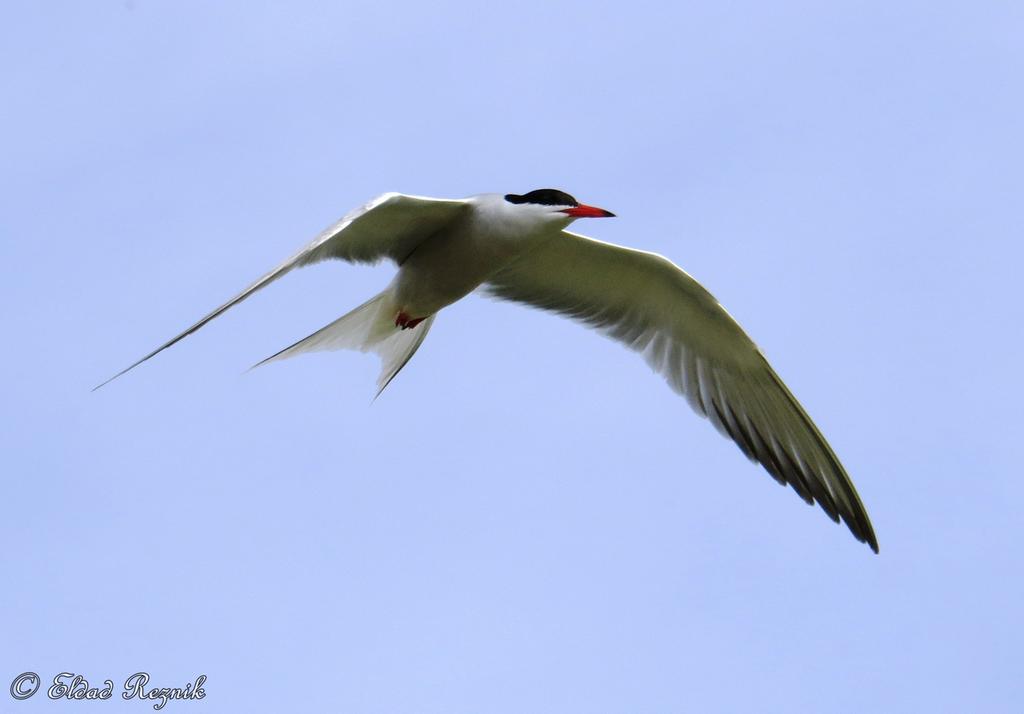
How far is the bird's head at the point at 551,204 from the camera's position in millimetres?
7906

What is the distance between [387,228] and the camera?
8148 millimetres

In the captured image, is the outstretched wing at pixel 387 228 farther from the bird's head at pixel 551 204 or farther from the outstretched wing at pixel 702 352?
the outstretched wing at pixel 702 352

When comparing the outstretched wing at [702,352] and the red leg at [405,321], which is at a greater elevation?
the outstretched wing at [702,352]

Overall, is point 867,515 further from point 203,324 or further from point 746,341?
point 203,324

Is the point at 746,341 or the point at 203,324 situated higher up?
the point at 746,341

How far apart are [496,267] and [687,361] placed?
1885 mm

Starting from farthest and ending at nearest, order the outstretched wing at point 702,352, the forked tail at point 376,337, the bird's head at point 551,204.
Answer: the outstretched wing at point 702,352 → the forked tail at point 376,337 → the bird's head at point 551,204

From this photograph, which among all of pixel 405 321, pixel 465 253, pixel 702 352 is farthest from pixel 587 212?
pixel 702 352

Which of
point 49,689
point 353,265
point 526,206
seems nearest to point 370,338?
point 353,265

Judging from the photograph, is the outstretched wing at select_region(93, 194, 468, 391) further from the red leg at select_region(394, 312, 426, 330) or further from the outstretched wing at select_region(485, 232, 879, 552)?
the outstretched wing at select_region(485, 232, 879, 552)

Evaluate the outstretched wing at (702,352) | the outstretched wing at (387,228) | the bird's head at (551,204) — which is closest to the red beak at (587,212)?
the bird's head at (551,204)

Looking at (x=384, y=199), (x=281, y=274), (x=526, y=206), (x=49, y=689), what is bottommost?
(x=49, y=689)

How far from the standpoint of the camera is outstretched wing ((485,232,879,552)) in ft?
30.3

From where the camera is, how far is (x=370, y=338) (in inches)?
349
